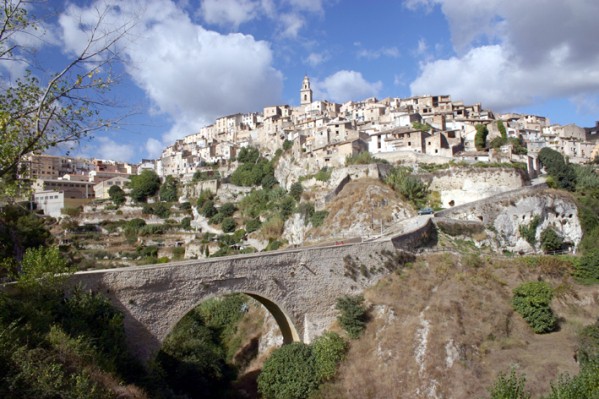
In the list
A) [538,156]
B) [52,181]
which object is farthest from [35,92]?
[52,181]

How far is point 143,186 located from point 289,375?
58.1 metres

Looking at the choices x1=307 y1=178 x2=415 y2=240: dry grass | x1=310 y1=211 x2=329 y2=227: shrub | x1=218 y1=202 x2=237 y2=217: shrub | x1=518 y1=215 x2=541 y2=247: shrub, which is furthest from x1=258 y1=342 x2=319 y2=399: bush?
x1=218 y1=202 x2=237 y2=217: shrub

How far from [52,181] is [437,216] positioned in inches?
2523

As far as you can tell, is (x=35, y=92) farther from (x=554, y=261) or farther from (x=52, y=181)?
(x=52, y=181)

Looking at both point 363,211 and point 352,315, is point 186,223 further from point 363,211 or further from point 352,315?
point 352,315

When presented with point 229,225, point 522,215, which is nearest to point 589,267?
point 522,215

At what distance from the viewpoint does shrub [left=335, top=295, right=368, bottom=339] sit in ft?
71.3

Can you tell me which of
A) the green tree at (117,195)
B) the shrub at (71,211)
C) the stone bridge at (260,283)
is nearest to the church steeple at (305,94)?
the green tree at (117,195)

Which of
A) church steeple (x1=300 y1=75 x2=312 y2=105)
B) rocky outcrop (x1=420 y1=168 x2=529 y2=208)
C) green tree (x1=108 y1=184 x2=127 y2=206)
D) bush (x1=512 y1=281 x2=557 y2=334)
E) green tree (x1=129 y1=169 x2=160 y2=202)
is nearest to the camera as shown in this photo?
bush (x1=512 y1=281 x2=557 y2=334)

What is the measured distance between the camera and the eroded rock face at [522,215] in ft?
110

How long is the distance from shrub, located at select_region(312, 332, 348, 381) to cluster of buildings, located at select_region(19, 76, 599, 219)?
42.9 ft

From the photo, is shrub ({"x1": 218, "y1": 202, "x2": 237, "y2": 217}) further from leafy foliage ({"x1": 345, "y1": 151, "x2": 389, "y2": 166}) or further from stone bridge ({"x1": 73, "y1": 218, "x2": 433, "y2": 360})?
stone bridge ({"x1": 73, "y1": 218, "x2": 433, "y2": 360})

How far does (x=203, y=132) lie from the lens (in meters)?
120

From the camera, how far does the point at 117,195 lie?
69312 millimetres
